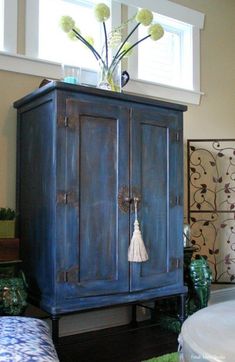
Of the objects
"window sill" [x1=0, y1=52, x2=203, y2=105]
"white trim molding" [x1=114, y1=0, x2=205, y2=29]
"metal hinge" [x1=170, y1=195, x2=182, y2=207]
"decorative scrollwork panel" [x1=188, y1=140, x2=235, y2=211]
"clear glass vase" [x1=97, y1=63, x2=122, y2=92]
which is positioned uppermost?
"white trim molding" [x1=114, y1=0, x2=205, y2=29]

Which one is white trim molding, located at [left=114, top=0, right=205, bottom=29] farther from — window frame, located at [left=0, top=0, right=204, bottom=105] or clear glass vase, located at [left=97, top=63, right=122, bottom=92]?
clear glass vase, located at [left=97, top=63, right=122, bottom=92]

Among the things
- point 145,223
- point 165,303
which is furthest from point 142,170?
point 165,303

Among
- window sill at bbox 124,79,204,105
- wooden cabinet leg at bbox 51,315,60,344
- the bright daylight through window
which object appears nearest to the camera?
wooden cabinet leg at bbox 51,315,60,344

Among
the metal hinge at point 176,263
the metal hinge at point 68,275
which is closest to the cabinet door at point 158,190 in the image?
the metal hinge at point 176,263

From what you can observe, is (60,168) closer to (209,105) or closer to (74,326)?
(74,326)

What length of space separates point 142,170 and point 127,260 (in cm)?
58

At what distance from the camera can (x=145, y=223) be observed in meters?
2.56

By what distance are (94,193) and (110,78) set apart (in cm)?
87

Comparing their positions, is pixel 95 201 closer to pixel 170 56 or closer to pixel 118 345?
pixel 118 345

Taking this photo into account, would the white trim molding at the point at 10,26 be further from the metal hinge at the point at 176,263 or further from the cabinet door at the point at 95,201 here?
the metal hinge at the point at 176,263

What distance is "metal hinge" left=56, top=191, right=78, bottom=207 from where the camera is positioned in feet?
7.27

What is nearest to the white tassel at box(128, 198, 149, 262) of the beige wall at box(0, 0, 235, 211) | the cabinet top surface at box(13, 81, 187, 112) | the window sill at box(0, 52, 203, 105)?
the cabinet top surface at box(13, 81, 187, 112)

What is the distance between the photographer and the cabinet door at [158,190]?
2.54m

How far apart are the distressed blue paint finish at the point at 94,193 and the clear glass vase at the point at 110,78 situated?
0.25 meters
